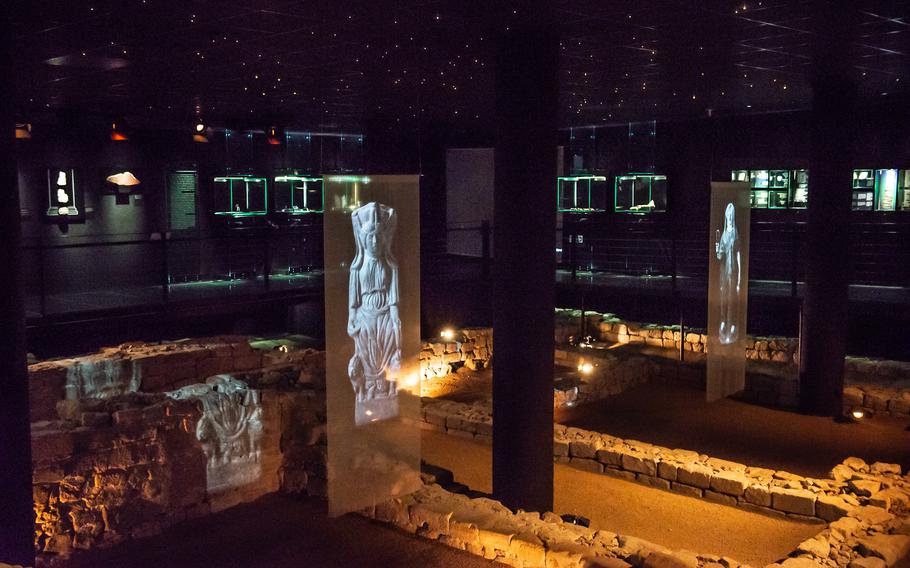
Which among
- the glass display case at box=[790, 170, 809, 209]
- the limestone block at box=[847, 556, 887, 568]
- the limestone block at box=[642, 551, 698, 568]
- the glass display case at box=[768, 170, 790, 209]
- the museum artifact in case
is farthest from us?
the glass display case at box=[768, 170, 790, 209]

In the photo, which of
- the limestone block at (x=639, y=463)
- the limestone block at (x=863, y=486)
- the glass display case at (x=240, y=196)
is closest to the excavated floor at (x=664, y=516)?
the limestone block at (x=639, y=463)

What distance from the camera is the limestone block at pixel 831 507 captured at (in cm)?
703

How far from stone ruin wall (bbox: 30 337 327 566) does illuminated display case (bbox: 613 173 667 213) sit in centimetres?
1002

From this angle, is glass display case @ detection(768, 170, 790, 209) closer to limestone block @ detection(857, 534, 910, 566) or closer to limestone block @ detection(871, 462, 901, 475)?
limestone block @ detection(871, 462, 901, 475)

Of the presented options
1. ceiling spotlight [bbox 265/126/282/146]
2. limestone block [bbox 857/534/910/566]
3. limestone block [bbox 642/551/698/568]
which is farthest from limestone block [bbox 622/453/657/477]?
ceiling spotlight [bbox 265/126/282/146]

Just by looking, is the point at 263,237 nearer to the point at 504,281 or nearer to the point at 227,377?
the point at 227,377

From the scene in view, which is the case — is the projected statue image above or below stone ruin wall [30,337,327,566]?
above

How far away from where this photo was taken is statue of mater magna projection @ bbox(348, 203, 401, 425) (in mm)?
6047

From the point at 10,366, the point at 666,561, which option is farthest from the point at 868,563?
the point at 10,366

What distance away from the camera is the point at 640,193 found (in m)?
17.1

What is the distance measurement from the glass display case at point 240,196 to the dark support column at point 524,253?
439 inches

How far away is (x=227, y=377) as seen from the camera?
27.9ft

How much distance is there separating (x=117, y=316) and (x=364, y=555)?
7257 millimetres

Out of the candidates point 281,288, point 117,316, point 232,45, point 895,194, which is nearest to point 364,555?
point 232,45
